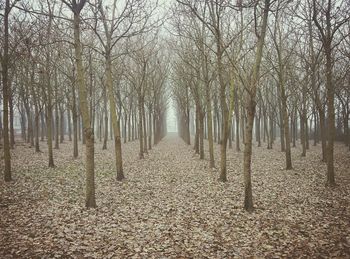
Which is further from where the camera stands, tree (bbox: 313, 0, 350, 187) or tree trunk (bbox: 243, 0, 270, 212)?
tree (bbox: 313, 0, 350, 187)

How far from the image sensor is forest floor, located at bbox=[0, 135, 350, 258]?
6133mm

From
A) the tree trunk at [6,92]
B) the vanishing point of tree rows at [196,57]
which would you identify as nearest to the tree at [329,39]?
the vanishing point of tree rows at [196,57]

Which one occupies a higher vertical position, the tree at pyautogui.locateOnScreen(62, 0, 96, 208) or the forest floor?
the tree at pyautogui.locateOnScreen(62, 0, 96, 208)

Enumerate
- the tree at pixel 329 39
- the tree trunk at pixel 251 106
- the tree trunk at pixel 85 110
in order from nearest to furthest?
the tree trunk at pixel 251 106
the tree trunk at pixel 85 110
the tree at pixel 329 39

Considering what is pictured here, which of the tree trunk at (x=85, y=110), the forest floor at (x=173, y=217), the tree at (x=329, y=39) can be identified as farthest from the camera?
the tree at (x=329, y=39)

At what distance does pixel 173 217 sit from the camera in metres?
8.26

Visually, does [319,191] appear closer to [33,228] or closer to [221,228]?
[221,228]

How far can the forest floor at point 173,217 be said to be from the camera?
613 centimetres

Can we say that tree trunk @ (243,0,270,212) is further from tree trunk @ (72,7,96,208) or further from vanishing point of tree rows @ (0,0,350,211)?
tree trunk @ (72,7,96,208)

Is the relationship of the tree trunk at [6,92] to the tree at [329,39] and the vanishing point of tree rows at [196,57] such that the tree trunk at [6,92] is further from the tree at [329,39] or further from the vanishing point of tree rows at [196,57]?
the tree at [329,39]

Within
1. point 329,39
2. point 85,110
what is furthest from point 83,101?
point 329,39

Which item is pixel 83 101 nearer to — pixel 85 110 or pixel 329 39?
pixel 85 110

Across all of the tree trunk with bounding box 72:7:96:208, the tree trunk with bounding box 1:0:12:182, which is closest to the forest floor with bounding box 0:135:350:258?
the tree trunk with bounding box 72:7:96:208

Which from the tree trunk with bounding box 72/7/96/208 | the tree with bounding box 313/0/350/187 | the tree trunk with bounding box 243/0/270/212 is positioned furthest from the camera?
the tree with bounding box 313/0/350/187
